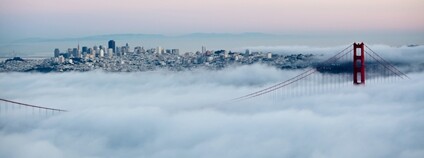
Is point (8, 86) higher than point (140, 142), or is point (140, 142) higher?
point (8, 86)

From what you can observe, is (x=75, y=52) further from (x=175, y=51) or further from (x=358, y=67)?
(x=358, y=67)

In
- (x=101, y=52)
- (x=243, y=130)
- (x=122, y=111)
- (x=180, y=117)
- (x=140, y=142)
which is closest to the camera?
(x=243, y=130)

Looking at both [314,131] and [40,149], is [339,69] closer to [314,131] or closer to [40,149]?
[314,131]

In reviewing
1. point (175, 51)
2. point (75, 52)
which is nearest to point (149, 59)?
point (175, 51)

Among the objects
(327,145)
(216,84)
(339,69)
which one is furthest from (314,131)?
(216,84)

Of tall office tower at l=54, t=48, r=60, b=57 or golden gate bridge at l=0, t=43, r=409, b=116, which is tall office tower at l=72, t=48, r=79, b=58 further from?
golden gate bridge at l=0, t=43, r=409, b=116

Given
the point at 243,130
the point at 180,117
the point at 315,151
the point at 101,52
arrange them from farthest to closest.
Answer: the point at 101,52
the point at 180,117
the point at 243,130
the point at 315,151
